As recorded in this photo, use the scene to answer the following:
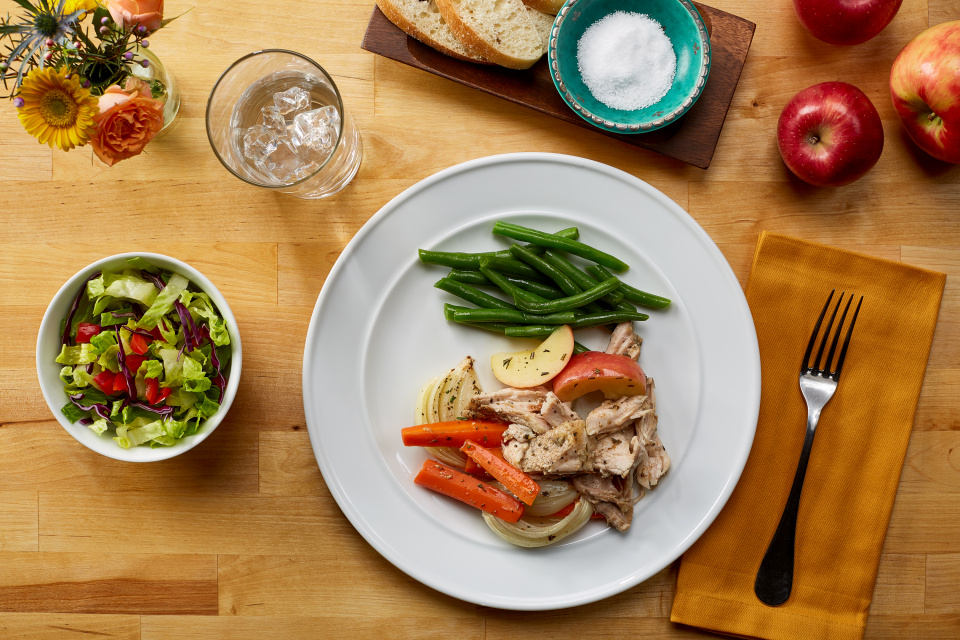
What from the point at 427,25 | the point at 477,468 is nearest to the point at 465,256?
the point at 477,468

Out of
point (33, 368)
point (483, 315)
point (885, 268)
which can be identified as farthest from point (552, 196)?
point (33, 368)

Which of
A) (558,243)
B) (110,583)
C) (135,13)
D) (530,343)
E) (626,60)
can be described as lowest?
(110,583)

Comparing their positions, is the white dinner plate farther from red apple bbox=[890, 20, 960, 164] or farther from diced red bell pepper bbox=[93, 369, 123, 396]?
red apple bbox=[890, 20, 960, 164]

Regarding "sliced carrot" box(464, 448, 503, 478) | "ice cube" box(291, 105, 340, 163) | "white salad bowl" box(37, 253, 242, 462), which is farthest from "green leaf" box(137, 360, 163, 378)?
"sliced carrot" box(464, 448, 503, 478)

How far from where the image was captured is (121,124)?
2031 mm

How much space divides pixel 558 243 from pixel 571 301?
25cm

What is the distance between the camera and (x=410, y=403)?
8.21ft

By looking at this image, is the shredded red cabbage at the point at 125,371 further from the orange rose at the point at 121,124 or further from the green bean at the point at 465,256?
the green bean at the point at 465,256

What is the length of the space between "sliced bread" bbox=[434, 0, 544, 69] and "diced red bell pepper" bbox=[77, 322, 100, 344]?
185cm

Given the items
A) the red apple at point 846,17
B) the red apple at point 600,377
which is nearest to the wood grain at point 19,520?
the red apple at point 600,377

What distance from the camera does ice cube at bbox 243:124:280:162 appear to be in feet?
7.72

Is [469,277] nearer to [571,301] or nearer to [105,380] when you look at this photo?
[571,301]

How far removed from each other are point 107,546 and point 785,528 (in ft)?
9.70

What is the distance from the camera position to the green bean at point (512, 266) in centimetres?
240
